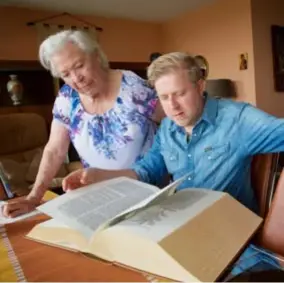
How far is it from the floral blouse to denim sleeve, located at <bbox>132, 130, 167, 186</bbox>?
0.33 ft

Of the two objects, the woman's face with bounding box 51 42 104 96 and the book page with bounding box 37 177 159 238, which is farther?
the woman's face with bounding box 51 42 104 96

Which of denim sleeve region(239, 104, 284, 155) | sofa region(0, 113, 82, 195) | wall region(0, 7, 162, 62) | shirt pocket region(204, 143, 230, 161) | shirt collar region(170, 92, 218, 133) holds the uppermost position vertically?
wall region(0, 7, 162, 62)

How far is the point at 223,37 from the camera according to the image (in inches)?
172

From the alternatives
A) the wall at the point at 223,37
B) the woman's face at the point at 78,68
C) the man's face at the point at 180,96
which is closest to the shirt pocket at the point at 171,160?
the man's face at the point at 180,96

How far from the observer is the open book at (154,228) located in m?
0.52

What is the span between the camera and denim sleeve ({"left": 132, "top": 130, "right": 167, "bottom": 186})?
1104 millimetres

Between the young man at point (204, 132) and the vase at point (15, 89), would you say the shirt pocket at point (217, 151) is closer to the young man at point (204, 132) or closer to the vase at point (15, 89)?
the young man at point (204, 132)

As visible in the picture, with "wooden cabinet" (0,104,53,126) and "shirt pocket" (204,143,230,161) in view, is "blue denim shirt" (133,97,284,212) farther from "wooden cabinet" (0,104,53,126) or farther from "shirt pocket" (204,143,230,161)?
"wooden cabinet" (0,104,53,126)

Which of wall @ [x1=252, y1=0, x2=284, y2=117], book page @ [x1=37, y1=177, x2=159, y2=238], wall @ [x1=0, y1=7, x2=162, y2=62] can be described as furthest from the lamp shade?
book page @ [x1=37, y1=177, x2=159, y2=238]

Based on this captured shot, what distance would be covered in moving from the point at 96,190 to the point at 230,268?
34 cm

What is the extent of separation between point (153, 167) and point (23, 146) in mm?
3026

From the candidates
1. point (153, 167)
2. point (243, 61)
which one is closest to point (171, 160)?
point (153, 167)

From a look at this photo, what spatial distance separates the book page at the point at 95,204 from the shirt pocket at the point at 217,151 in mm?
289

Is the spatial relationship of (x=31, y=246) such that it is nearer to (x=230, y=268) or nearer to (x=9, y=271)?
(x=9, y=271)
